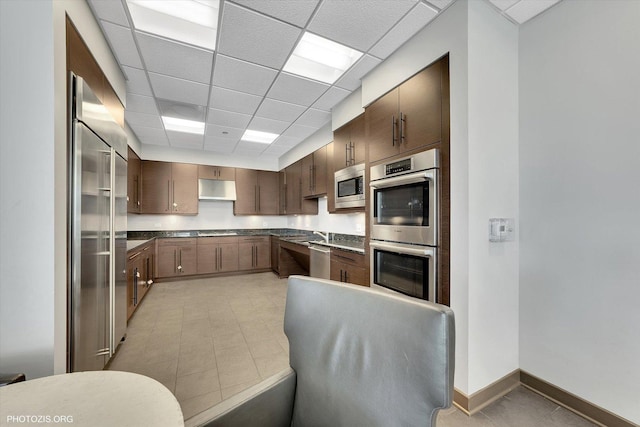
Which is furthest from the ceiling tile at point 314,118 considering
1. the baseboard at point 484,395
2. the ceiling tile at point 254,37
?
the baseboard at point 484,395

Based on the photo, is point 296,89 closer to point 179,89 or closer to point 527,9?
point 179,89

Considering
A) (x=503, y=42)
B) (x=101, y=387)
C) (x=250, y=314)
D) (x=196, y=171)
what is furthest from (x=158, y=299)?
(x=503, y=42)

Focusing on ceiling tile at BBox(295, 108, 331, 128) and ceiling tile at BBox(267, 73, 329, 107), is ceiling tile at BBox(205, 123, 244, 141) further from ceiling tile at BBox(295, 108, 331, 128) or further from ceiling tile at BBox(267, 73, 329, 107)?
ceiling tile at BBox(267, 73, 329, 107)

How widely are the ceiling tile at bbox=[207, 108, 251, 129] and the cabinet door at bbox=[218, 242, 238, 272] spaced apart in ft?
8.84

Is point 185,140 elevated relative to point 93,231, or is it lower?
elevated

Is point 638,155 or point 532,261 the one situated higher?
point 638,155

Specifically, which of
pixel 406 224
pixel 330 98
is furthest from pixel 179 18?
pixel 406 224

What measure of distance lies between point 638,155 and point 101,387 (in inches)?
107

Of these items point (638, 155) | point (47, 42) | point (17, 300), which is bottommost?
point (17, 300)

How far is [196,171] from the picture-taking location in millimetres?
5621

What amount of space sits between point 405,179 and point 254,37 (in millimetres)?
1727

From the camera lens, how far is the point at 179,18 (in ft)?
6.72

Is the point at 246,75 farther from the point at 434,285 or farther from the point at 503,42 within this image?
the point at 434,285

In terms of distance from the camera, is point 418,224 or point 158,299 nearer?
point 418,224
